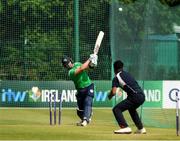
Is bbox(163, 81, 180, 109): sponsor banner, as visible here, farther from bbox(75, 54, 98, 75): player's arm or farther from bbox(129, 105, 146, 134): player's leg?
bbox(129, 105, 146, 134): player's leg

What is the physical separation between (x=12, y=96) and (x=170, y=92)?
39.7 ft

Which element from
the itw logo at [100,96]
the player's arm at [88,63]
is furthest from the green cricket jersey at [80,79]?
the itw logo at [100,96]

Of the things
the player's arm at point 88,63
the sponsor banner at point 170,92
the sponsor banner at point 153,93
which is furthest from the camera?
the sponsor banner at point 153,93

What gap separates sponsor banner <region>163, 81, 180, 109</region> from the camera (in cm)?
2036

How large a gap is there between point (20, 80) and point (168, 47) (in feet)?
43.1

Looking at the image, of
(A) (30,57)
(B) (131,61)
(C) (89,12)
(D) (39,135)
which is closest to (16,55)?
(A) (30,57)

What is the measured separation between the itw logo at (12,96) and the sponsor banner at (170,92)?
38.6 feet

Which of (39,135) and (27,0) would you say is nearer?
(39,135)

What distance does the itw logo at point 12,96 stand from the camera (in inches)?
1241

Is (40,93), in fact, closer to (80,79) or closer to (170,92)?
(170,92)

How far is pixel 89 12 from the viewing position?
31.6 meters

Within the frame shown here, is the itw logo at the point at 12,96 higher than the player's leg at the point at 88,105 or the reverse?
the reverse

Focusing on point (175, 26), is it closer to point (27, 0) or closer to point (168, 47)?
point (168, 47)

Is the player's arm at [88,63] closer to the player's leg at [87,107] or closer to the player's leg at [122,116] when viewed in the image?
the player's leg at [87,107]
